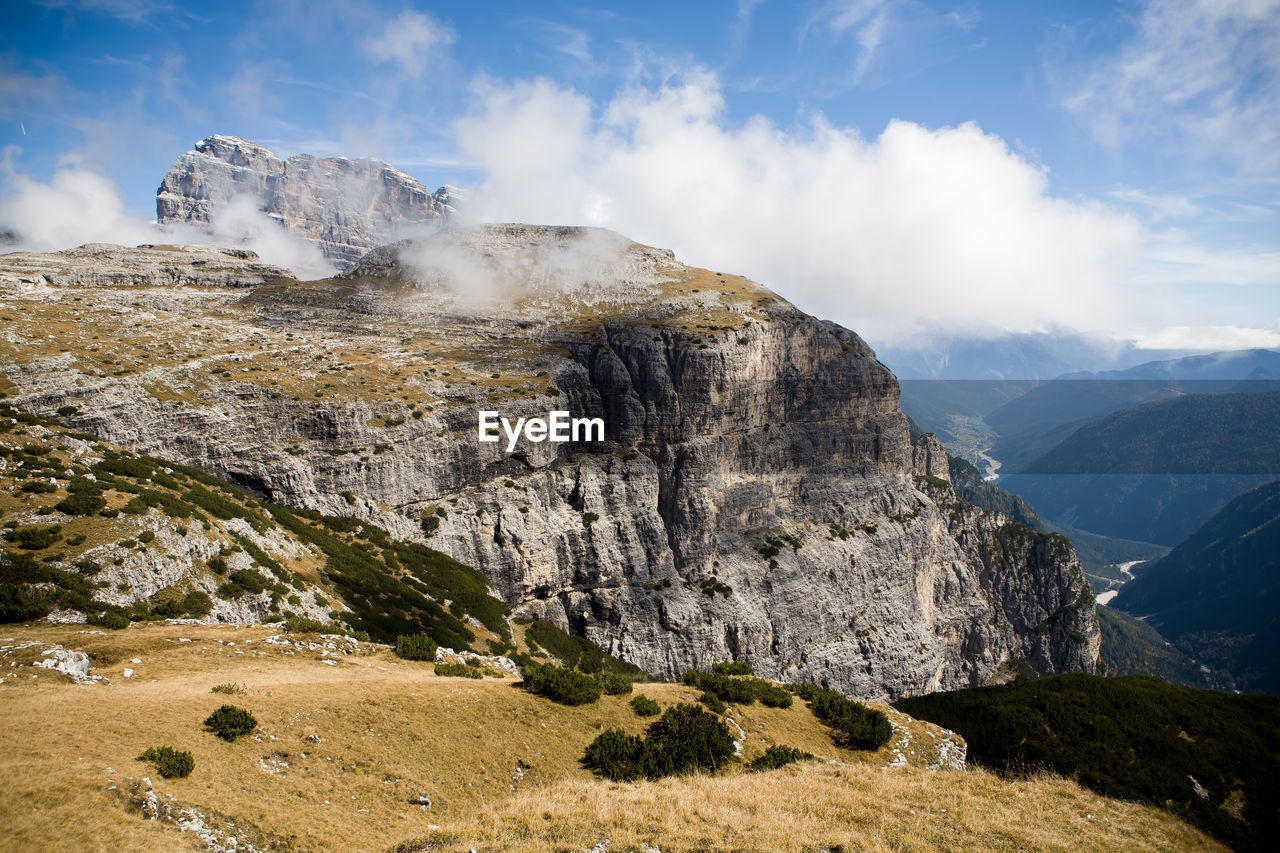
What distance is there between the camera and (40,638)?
61.9 feet

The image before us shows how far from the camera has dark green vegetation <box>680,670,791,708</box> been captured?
946 inches

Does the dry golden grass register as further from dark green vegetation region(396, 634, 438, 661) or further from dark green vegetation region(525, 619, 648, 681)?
dark green vegetation region(525, 619, 648, 681)

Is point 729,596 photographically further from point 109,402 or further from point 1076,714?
point 109,402

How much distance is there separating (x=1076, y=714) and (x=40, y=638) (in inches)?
1555

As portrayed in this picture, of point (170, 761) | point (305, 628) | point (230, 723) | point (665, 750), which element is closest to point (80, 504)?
point (305, 628)

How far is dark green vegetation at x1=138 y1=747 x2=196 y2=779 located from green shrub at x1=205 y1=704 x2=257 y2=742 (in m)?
1.58

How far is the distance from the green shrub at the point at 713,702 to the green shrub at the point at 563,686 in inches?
165

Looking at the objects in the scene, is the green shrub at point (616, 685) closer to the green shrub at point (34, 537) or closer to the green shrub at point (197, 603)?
the green shrub at point (197, 603)

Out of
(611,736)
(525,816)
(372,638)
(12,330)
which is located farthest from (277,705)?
(12,330)

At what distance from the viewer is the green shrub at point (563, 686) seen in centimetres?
2170

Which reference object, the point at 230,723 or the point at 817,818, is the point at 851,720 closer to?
the point at 817,818

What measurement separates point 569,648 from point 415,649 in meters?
36.6

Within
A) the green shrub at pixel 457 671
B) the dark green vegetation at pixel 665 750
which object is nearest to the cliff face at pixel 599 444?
the green shrub at pixel 457 671

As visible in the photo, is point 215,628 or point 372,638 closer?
point 215,628
